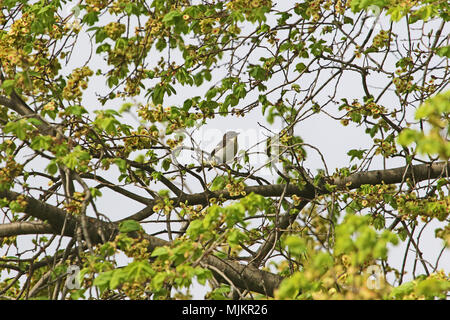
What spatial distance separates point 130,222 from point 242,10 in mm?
2156

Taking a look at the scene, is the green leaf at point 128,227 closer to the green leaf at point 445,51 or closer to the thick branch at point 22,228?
the thick branch at point 22,228

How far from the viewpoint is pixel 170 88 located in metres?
5.80

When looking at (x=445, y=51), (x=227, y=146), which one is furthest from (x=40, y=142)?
(x=227, y=146)

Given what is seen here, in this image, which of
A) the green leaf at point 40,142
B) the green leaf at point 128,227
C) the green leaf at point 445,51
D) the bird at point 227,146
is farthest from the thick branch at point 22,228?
the green leaf at point 445,51

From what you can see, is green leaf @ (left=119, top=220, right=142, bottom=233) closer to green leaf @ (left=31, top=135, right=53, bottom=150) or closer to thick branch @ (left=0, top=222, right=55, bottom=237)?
green leaf @ (left=31, top=135, right=53, bottom=150)

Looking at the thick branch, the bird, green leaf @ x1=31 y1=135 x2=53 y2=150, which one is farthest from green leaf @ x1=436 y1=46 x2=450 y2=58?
the thick branch

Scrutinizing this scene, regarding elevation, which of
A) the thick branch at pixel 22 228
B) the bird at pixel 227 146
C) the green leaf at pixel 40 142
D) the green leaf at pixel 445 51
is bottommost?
the thick branch at pixel 22 228

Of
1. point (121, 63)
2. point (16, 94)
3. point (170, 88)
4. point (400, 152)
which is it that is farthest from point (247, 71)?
point (16, 94)

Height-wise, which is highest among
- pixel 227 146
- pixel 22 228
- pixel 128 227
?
pixel 227 146

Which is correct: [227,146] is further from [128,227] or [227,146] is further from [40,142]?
[40,142]

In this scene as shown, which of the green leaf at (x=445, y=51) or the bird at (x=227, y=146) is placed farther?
the bird at (x=227, y=146)

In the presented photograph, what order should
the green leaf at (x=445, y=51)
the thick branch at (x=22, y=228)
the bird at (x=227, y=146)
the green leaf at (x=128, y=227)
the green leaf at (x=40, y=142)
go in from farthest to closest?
the bird at (x=227, y=146) < the thick branch at (x=22, y=228) < the green leaf at (x=445, y=51) < the green leaf at (x=128, y=227) < the green leaf at (x=40, y=142)

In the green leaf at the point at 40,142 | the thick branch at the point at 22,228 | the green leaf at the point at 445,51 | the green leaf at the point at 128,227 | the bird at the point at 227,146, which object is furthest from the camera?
the bird at the point at 227,146
